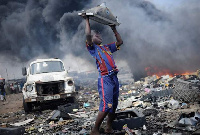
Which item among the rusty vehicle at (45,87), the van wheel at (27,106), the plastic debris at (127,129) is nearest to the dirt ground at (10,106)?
the van wheel at (27,106)

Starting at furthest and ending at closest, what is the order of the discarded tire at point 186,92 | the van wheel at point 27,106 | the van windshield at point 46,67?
1. the van windshield at point 46,67
2. the van wheel at point 27,106
3. the discarded tire at point 186,92

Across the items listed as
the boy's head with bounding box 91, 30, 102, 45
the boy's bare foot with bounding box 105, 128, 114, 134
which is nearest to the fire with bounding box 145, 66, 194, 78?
the boy's bare foot with bounding box 105, 128, 114, 134

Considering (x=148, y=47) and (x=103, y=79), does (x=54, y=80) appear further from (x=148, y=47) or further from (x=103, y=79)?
(x=148, y=47)

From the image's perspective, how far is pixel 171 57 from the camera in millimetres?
17562

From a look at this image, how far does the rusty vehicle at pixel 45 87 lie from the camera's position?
22.5ft

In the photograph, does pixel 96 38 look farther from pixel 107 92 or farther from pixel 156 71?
pixel 156 71

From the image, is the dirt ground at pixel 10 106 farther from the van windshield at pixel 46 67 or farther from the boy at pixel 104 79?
the boy at pixel 104 79

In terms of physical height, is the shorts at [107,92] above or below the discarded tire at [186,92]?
above

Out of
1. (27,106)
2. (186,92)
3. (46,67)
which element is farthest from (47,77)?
(186,92)

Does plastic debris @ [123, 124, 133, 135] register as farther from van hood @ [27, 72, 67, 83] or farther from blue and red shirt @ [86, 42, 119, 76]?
van hood @ [27, 72, 67, 83]

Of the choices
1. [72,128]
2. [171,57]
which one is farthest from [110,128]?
[171,57]

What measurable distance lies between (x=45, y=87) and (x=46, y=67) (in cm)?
126

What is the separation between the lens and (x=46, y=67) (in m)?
8.09

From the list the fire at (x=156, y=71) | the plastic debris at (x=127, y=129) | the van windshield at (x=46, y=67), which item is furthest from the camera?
the fire at (x=156, y=71)
